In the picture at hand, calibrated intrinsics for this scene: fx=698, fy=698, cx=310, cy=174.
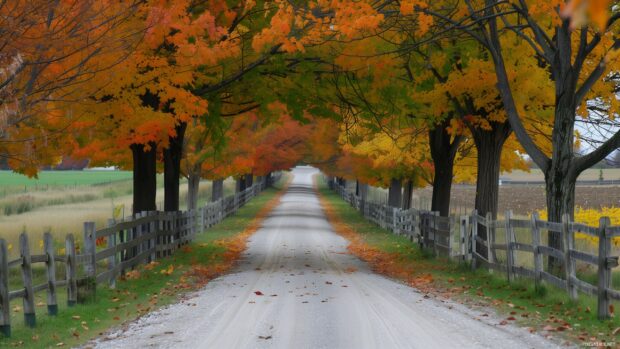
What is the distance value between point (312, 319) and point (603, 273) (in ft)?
13.6

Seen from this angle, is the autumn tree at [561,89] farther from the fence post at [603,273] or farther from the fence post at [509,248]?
the fence post at [603,273]

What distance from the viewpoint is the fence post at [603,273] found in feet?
31.8

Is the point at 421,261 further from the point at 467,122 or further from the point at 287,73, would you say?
the point at 287,73

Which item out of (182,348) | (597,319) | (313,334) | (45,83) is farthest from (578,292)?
(45,83)

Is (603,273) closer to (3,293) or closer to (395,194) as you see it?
(3,293)

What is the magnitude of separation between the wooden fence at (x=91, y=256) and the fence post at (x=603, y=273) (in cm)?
790

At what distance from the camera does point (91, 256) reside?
12.4m

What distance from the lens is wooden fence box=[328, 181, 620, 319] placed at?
9812 millimetres

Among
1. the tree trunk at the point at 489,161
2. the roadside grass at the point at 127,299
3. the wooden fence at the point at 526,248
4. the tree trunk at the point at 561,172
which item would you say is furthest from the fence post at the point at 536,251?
the roadside grass at the point at 127,299

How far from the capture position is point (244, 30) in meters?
19.4

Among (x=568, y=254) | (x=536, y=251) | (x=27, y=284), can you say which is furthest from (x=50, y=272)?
(x=536, y=251)

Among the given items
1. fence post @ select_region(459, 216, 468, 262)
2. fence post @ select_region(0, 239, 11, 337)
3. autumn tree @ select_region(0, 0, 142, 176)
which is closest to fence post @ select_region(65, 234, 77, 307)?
autumn tree @ select_region(0, 0, 142, 176)

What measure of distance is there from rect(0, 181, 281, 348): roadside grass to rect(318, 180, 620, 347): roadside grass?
470 cm

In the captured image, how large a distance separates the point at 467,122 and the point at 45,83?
1110 centimetres
